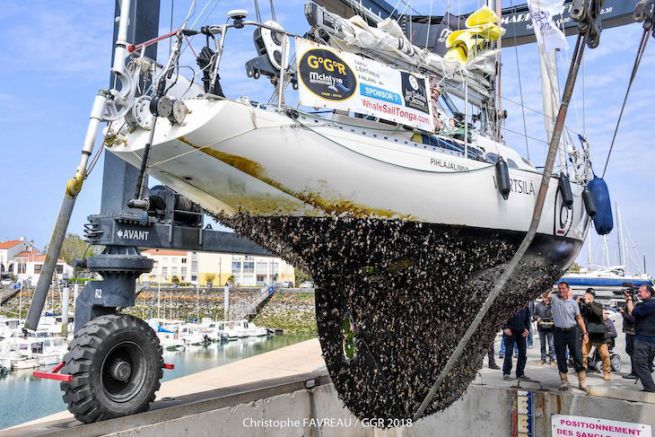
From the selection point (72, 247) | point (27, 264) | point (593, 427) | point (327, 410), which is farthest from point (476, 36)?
point (72, 247)

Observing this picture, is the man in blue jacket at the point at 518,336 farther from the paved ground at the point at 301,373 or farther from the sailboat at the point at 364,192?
the sailboat at the point at 364,192

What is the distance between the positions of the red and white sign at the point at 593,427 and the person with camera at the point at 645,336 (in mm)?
579

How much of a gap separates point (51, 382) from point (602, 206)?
22.4m

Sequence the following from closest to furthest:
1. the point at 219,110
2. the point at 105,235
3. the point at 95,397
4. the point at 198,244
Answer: the point at 219,110 → the point at 95,397 → the point at 105,235 → the point at 198,244

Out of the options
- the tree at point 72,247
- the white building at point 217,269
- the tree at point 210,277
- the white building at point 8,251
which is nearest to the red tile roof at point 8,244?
the white building at point 8,251

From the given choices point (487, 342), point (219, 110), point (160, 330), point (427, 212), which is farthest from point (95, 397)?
point (160, 330)

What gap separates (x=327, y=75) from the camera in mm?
5074

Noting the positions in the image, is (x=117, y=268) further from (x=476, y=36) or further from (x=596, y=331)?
(x=476, y=36)

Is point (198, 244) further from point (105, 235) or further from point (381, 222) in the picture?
point (381, 222)

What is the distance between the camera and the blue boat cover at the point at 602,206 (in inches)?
276

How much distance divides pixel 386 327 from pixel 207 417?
2.11 meters

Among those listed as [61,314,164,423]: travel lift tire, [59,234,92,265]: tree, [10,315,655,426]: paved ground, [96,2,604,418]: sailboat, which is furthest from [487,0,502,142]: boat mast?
[59,234,92,265]: tree

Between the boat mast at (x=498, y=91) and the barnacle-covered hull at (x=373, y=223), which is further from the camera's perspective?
the boat mast at (x=498, y=91)

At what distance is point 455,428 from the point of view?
777 centimetres
